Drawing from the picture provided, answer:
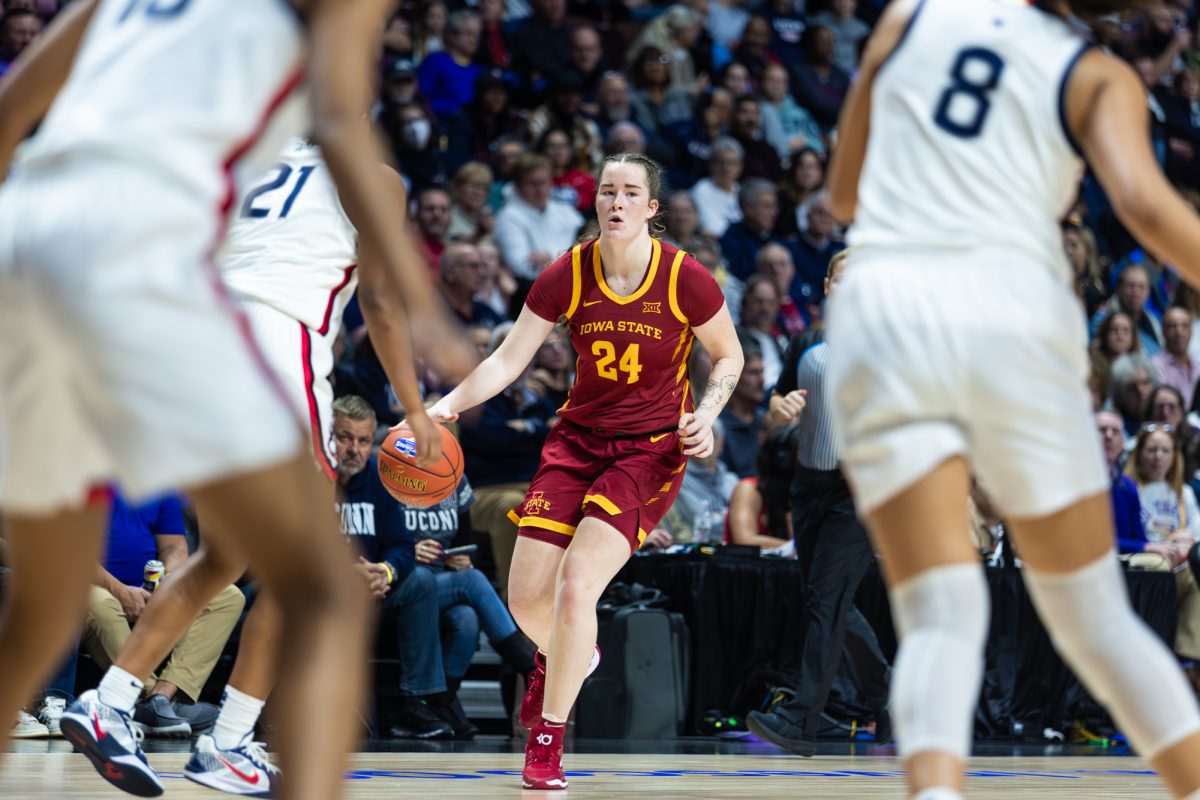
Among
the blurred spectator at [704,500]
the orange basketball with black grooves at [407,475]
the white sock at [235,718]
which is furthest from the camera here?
the blurred spectator at [704,500]

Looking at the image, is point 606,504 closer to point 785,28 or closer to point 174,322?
point 174,322

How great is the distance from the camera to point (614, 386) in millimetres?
5656

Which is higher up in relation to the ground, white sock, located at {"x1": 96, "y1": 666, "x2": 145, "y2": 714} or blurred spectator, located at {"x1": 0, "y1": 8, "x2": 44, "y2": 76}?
blurred spectator, located at {"x1": 0, "y1": 8, "x2": 44, "y2": 76}

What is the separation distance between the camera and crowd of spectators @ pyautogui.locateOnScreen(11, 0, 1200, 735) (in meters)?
8.72

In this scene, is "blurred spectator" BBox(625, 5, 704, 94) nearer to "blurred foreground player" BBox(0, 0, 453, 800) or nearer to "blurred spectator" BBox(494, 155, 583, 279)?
"blurred spectator" BBox(494, 155, 583, 279)

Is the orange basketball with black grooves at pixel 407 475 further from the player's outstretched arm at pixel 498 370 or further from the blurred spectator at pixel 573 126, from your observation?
the blurred spectator at pixel 573 126

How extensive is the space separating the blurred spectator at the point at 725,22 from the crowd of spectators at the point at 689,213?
3cm

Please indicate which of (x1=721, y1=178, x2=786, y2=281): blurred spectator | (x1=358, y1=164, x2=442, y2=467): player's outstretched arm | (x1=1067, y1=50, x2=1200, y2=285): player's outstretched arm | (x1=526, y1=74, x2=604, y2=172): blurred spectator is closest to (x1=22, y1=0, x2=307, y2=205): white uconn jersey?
(x1=1067, y1=50, x2=1200, y2=285): player's outstretched arm

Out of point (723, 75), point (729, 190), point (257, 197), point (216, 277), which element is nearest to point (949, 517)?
point (216, 277)

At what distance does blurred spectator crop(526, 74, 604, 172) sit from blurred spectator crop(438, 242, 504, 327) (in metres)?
2.29

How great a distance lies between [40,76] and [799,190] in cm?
1041

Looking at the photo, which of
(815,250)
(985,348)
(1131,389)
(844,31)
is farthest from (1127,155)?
(844,31)

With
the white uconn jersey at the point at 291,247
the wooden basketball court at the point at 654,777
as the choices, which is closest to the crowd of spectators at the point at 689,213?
the wooden basketball court at the point at 654,777

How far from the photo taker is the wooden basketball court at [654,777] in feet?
16.3
